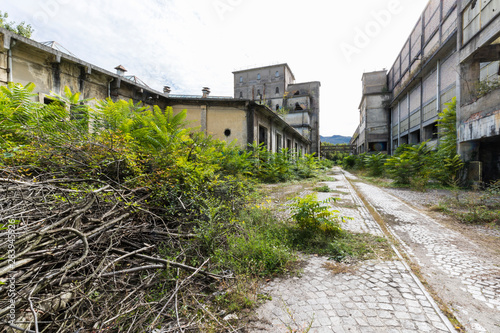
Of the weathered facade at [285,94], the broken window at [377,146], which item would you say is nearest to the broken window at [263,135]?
the weathered facade at [285,94]

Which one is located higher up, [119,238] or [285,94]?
[285,94]

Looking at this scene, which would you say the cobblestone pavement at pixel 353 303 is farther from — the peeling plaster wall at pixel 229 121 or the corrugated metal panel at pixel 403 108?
the corrugated metal panel at pixel 403 108

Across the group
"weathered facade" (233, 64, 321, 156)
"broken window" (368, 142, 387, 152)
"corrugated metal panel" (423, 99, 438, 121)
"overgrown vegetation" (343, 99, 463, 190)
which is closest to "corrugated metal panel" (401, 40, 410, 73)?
"corrugated metal panel" (423, 99, 438, 121)

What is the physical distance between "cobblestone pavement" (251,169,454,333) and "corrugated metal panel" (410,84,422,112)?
22250 mm

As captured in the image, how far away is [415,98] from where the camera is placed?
19.3 metres

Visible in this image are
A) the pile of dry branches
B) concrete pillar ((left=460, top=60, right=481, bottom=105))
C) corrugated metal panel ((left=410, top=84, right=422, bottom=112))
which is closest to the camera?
the pile of dry branches

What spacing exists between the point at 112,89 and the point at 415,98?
77.7ft

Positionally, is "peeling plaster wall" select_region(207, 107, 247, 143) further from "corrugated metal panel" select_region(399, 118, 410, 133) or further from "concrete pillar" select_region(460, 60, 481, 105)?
"corrugated metal panel" select_region(399, 118, 410, 133)

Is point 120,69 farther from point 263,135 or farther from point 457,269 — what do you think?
point 457,269

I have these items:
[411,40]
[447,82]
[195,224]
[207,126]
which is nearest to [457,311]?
[195,224]

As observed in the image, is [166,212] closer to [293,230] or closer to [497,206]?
[293,230]

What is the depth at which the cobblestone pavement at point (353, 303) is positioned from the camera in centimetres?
150

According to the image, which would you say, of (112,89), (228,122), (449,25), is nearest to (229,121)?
(228,122)

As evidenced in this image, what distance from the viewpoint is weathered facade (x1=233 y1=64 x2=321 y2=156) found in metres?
28.9
